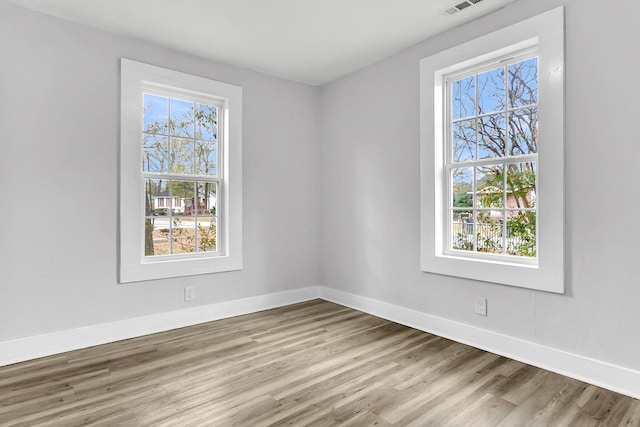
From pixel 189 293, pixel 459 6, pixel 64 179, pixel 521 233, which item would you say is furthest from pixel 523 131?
pixel 64 179

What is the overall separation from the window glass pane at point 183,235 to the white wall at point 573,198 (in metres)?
1.81

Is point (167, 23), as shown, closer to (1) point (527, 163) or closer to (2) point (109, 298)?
(2) point (109, 298)

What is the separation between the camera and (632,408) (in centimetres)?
198

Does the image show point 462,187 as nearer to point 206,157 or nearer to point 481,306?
point 481,306

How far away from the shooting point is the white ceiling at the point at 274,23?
267 cm

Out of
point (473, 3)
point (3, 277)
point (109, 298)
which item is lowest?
point (109, 298)

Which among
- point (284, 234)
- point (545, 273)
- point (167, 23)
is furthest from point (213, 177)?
point (545, 273)

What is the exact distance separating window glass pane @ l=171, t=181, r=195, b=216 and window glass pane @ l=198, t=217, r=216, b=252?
161 mm

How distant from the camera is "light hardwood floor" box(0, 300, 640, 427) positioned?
1933 millimetres

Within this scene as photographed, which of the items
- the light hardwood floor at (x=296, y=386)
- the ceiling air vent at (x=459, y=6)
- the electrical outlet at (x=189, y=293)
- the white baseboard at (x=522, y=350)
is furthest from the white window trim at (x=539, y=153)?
the electrical outlet at (x=189, y=293)

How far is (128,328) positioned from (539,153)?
11.6ft

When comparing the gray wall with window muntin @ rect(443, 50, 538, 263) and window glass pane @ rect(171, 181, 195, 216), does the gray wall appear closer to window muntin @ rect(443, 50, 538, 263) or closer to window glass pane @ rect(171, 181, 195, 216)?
window muntin @ rect(443, 50, 538, 263)

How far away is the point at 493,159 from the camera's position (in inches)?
113

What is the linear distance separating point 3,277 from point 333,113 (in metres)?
3.39
